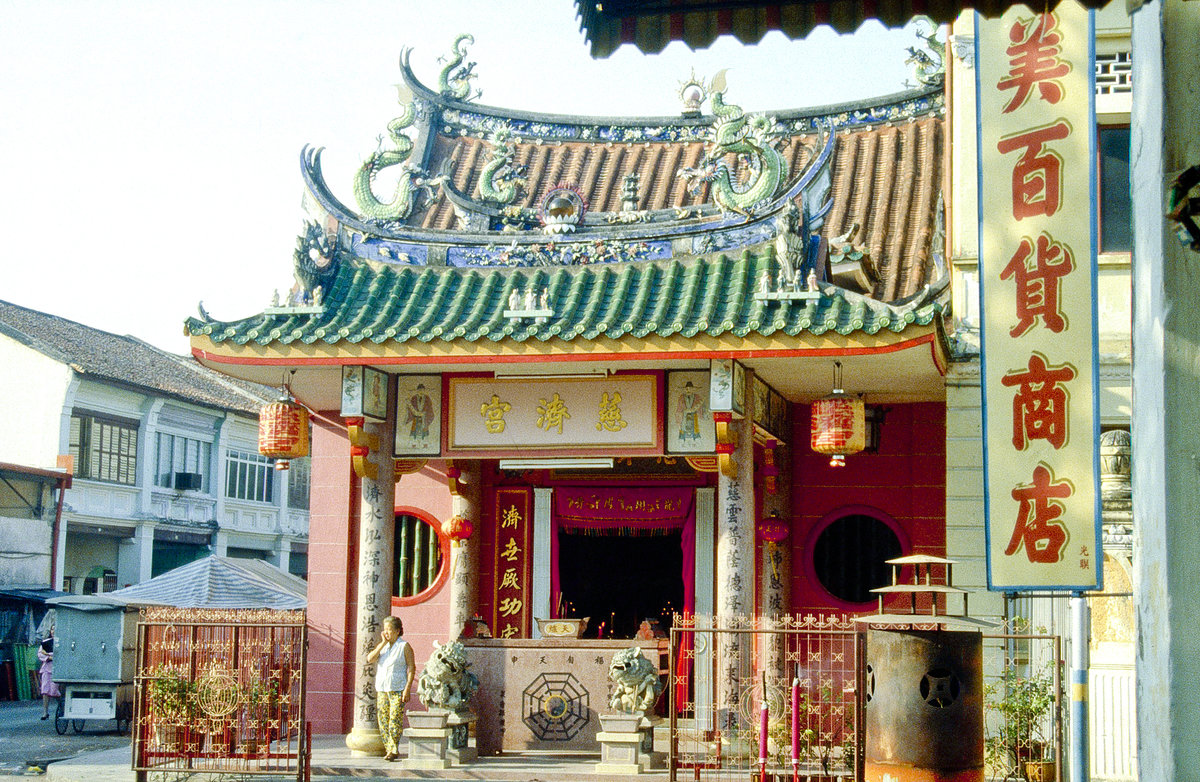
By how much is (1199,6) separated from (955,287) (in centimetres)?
852

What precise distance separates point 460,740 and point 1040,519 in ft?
18.7

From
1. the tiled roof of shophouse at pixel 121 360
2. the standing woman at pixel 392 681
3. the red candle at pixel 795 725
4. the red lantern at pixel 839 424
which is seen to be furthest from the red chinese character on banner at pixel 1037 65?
the tiled roof of shophouse at pixel 121 360

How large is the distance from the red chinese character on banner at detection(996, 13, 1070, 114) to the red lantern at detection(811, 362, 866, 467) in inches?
131

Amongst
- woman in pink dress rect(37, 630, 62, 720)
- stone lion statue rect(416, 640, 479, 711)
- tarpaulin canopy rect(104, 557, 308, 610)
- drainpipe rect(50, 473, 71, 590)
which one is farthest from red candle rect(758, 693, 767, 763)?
drainpipe rect(50, 473, 71, 590)

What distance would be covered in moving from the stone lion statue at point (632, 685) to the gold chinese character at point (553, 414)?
8.17ft

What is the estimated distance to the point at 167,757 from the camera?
1163cm

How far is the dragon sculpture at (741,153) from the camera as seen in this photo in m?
13.0

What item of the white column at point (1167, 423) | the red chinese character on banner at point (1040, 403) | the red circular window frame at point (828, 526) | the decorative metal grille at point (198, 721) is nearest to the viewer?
the white column at point (1167, 423)

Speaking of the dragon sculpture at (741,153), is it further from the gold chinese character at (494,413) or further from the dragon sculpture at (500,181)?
the gold chinese character at (494,413)

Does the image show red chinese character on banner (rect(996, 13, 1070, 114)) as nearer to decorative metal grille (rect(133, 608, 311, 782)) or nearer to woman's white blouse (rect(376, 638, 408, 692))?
woman's white blouse (rect(376, 638, 408, 692))

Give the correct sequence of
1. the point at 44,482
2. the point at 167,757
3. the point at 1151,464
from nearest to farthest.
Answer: the point at 1151,464 < the point at 167,757 < the point at 44,482

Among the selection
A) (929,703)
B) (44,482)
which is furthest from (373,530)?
(44,482)

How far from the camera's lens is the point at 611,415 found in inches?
520

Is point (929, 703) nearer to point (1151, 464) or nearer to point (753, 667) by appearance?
point (753, 667)
